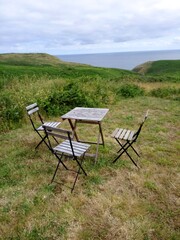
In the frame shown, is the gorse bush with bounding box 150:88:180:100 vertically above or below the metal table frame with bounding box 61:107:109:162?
below

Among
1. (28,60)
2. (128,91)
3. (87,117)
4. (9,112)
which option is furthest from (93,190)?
(28,60)

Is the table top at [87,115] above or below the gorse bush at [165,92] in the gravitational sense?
→ above

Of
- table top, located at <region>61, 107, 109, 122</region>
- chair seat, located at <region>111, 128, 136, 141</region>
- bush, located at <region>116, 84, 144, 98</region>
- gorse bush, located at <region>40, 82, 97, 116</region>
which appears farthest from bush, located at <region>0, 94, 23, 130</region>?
bush, located at <region>116, 84, 144, 98</region>

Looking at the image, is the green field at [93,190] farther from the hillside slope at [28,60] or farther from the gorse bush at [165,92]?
the hillside slope at [28,60]

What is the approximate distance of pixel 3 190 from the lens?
3.77 metres

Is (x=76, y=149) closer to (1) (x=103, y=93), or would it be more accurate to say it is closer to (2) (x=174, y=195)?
(2) (x=174, y=195)

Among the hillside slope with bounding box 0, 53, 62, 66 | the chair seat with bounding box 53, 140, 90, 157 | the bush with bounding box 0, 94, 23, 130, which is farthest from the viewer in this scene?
the hillside slope with bounding box 0, 53, 62, 66

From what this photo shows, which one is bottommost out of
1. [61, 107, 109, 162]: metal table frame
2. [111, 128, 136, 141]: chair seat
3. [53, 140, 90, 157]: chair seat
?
[111, 128, 136, 141]: chair seat

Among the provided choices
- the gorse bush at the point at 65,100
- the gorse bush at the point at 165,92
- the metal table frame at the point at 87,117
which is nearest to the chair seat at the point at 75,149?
the metal table frame at the point at 87,117

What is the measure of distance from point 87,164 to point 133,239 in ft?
6.44

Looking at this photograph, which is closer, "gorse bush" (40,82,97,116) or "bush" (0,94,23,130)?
"bush" (0,94,23,130)

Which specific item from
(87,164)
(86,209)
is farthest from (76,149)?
(86,209)

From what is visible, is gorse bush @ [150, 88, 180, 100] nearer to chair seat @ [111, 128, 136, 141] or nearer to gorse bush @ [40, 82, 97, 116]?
gorse bush @ [40, 82, 97, 116]

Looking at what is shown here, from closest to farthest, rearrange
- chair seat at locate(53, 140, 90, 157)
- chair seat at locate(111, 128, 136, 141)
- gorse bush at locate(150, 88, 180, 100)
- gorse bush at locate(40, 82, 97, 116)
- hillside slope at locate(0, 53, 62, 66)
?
→ chair seat at locate(53, 140, 90, 157), chair seat at locate(111, 128, 136, 141), gorse bush at locate(40, 82, 97, 116), gorse bush at locate(150, 88, 180, 100), hillside slope at locate(0, 53, 62, 66)
